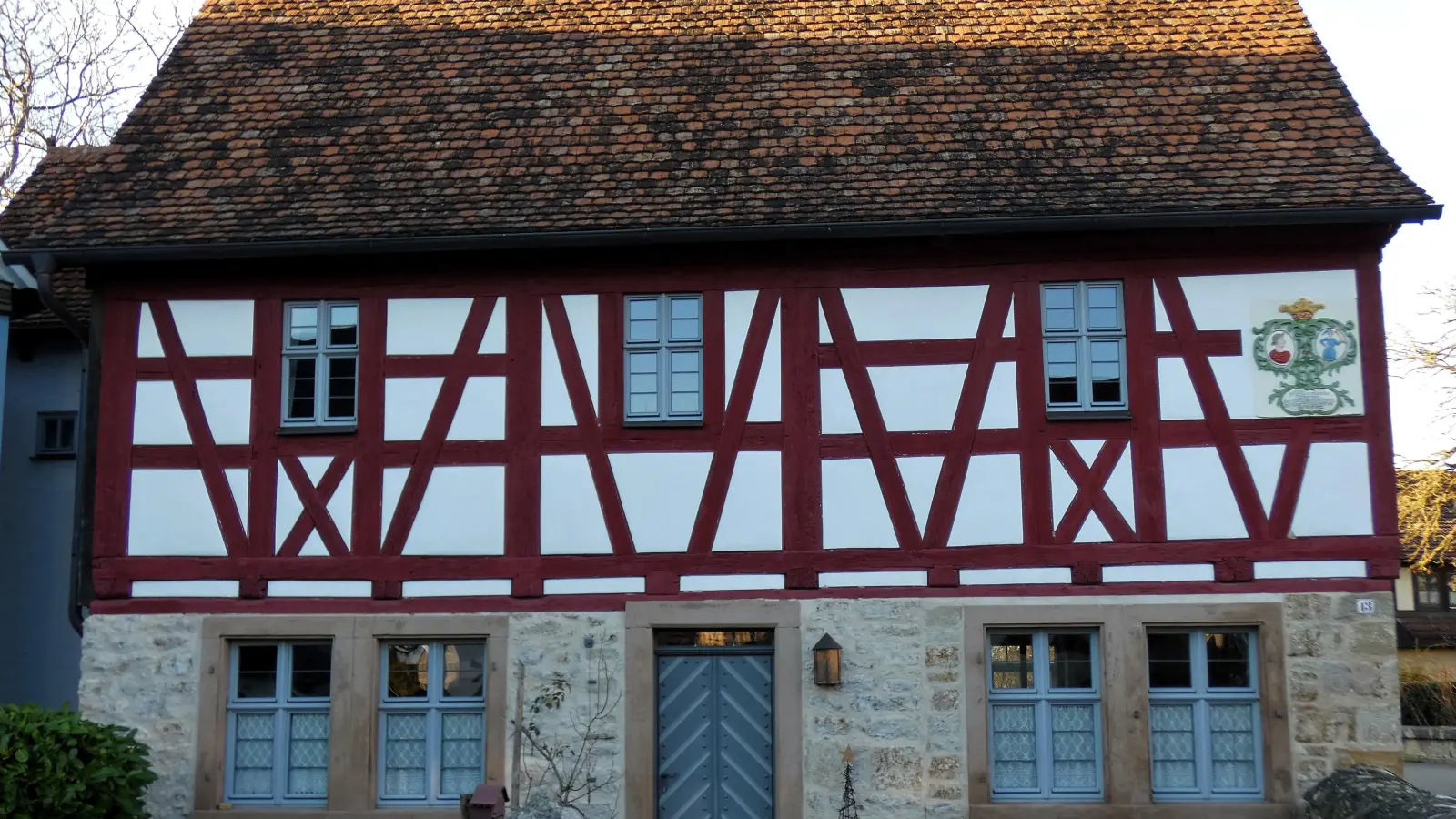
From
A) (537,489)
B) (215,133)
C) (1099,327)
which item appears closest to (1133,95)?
(1099,327)

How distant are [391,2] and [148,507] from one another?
19.7 ft

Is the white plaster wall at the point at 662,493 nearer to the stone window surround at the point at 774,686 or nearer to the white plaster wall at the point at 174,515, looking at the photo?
the stone window surround at the point at 774,686

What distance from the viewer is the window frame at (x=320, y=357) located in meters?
11.5

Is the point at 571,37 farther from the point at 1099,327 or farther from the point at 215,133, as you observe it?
the point at 1099,327

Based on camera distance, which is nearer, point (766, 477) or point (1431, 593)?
point (766, 477)

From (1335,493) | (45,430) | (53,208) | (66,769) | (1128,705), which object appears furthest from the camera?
(45,430)

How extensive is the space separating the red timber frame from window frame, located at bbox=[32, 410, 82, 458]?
313 centimetres

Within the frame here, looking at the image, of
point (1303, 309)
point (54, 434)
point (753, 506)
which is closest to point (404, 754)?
point (753, 506)

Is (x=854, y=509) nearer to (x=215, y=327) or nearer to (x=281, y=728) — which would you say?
(x=281, y=728)

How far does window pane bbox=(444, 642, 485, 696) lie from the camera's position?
37.1 ft

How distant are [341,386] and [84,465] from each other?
230 cm

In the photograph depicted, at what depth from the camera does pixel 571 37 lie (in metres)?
13.7

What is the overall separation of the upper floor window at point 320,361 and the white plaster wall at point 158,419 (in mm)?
925

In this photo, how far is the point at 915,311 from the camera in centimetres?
1134
